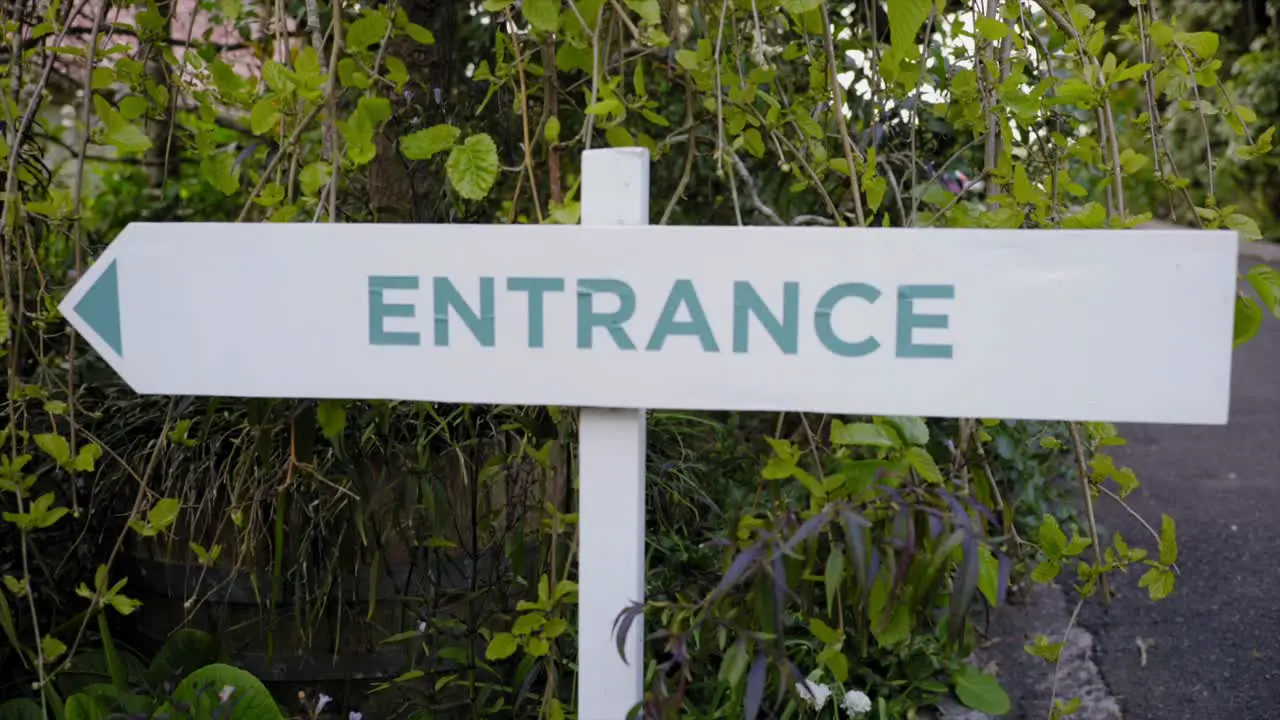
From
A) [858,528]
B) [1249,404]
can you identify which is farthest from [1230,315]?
[1249,404]

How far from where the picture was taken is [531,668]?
1922mm

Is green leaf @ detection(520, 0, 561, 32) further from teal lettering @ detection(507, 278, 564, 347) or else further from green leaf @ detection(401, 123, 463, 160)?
teal lettering @ detection(507, 278, 564, 347)

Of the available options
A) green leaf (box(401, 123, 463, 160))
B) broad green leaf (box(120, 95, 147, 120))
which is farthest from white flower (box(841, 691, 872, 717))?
broad green leaf (box(120, 95, 147, 120))

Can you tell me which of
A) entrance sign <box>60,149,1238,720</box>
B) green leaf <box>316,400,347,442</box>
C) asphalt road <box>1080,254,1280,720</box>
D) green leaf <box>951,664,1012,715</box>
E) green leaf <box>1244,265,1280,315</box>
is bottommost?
green leaf <box>951,664,1012,715</box>

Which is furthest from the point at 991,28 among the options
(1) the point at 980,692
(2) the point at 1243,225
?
(1) the point at 980,692

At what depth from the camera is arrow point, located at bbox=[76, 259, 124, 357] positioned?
1318 mm

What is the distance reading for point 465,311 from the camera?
123 centimetres

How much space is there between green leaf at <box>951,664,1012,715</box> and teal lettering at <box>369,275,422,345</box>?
1.56m

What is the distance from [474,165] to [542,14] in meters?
0.19

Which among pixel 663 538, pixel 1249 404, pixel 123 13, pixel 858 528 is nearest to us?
pixel 858 528

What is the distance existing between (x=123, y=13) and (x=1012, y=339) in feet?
11.5

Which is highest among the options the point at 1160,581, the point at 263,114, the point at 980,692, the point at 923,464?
the point at 263,114

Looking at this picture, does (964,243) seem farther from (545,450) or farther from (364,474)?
(364,474)

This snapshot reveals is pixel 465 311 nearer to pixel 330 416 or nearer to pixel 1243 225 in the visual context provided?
pixel 330 416
